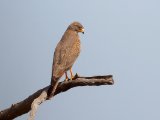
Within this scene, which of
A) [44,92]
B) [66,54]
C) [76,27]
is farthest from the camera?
[76,27]

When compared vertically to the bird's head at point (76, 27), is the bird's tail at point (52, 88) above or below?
below

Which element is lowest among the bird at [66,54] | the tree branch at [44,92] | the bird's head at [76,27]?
the tree branch at [44,92]

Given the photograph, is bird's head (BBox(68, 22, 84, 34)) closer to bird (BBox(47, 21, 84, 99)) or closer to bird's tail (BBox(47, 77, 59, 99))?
bird (BBox(47, 21, 84, 99))

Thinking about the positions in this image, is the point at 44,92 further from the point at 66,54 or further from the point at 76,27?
the point at 76,27

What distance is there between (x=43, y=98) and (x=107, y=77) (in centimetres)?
68

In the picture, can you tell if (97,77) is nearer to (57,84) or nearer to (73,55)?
(57,84)

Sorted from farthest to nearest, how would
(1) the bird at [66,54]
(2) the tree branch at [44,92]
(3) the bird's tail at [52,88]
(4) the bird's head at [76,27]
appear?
(4) the bird's head at [76,27]
(1) the bird at [66,54]
(3) the bird's tail at [52,88]
(2) the tree branch at [44,92]

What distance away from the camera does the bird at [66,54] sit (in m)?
4.93

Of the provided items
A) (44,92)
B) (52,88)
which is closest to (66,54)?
(52,88)

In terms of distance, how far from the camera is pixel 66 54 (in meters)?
5.44

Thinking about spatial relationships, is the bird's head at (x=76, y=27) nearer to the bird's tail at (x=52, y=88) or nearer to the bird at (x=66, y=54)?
the bird at (x=66, y=54)

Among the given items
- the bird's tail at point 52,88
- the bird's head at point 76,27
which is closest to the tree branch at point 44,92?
the bird's tail at point 52,88

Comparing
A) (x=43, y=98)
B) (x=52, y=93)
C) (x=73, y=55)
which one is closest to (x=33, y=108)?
(x=43, y=98)

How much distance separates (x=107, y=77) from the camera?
4.61 metres
